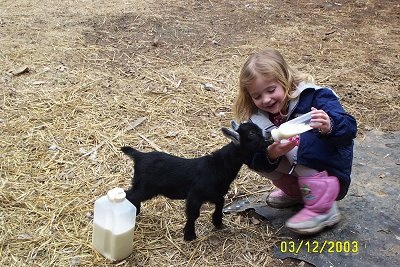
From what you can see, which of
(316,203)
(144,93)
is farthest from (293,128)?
(144,93)

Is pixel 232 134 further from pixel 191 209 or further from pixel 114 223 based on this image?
pixel 114 223

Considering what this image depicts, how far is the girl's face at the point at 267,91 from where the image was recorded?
2.83 m

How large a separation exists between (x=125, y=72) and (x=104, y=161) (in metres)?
1.70

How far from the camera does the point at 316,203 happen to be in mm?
2852

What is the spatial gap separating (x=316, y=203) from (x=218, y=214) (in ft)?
1.81

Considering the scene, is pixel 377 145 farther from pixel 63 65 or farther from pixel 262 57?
pixel 63 65

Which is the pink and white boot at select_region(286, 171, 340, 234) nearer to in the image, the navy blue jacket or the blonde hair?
the navy blue jacket

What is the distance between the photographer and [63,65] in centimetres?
530
